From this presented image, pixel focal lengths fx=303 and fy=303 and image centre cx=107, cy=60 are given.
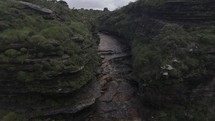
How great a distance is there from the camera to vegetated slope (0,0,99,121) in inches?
695

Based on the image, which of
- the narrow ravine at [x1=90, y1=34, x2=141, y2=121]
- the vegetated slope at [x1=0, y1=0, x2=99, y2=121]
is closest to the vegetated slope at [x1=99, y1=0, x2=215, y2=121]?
the narrow ravine at [x1=90, y1=34, x2=141, y2=121]

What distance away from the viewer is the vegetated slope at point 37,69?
57.9ft

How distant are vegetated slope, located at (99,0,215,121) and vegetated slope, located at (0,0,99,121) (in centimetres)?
426

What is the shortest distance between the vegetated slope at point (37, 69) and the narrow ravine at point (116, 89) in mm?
1891

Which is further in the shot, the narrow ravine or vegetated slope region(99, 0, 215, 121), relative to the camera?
the narrow ravine

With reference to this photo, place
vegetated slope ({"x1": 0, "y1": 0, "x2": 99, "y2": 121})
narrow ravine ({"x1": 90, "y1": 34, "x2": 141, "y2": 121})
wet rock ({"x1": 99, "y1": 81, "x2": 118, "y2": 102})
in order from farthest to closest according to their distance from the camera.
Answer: wet rock ({"x1": 99, "y1": 81, "x2": 118, "y2": 102}), narrow ravine ({"x1": 90, "y1": 34, "x2": 141, "y2": 121}), vegetated slope ({"x1": 0, "y1": 0, "x2": 99, "y2": 121})

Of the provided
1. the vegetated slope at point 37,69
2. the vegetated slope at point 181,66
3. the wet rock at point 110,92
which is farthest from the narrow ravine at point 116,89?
the vegetated slope at point 37,69

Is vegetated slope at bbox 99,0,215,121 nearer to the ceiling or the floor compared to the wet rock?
nearer to the ceiling

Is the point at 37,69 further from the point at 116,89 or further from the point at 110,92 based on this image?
the point at 116,89

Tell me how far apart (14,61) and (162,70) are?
942 centimetres

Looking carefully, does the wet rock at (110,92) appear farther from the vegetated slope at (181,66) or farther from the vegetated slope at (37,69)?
the vegetated slope at (181,66)

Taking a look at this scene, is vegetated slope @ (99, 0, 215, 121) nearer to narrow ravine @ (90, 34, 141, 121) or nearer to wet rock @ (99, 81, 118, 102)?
narrow ravine @ (90, 34, 141, 121)

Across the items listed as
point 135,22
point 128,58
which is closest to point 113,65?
point 128,58

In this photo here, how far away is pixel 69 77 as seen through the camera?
19.2m
